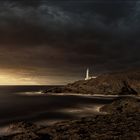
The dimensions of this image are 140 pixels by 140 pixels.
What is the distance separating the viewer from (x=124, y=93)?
142 meters

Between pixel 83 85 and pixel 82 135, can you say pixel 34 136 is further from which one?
pixel 83 85

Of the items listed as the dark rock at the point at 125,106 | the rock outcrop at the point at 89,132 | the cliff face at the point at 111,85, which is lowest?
the rock outcrop at the point at 89,132

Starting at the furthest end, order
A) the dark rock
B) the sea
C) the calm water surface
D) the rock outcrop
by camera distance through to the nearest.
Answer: the calm water surface < the sea < the dark rock < the rock outcrop

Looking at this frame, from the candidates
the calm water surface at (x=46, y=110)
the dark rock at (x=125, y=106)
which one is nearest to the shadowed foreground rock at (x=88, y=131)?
the dark rock at (x=125, y=106)

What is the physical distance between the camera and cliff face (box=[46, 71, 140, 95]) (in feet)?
469

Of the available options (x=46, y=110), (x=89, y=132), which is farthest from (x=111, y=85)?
(x=89, y=132)

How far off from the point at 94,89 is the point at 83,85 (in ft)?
24.7

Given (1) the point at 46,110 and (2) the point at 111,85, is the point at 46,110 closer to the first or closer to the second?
(1) the point at 46,110

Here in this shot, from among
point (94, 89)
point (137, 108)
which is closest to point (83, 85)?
point (94, 89)

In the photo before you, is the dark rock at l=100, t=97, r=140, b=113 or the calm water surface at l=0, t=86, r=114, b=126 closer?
the dark rock at l=100, t=97, r=140, b=113

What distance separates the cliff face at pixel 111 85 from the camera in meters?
143

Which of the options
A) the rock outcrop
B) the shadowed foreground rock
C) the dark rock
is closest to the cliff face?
the dark rock

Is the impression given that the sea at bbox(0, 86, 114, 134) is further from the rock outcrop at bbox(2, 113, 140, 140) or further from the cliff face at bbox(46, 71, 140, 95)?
the cliff face at bbox(46, 71, 140, 95)

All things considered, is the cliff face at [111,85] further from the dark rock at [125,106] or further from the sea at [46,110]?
the dark rock at [125,106]
